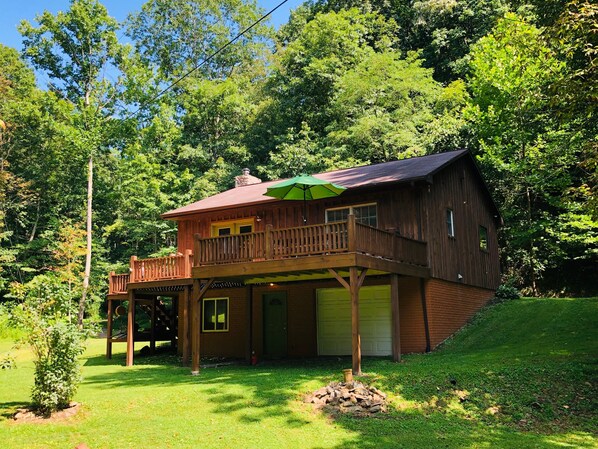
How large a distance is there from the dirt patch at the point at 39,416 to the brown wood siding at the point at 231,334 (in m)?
9.98

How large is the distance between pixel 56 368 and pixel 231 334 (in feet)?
34.3

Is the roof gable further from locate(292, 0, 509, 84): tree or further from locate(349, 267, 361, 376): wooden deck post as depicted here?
locate(292, 0, 509, 84): tree

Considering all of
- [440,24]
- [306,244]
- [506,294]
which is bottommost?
[506,294]

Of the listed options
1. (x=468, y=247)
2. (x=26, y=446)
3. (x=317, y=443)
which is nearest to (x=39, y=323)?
(x=26, y=446)

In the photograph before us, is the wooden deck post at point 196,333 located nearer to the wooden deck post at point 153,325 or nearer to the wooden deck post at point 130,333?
the wooden deck post at point 130,333

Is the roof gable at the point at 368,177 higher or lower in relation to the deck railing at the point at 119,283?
higher

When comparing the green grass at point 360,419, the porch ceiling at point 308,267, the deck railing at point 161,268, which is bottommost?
the green grass at point 360,419

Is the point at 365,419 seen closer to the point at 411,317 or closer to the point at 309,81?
the point at 411,317

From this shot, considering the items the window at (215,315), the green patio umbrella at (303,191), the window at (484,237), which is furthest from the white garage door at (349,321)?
the window at (484,237)

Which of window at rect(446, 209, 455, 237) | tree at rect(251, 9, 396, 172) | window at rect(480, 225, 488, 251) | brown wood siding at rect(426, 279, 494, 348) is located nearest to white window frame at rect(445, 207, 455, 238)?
window at rect(446, 209, 455, 237)

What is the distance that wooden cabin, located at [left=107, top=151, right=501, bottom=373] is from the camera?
1372 cm

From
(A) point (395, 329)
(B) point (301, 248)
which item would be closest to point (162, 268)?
(B) point (301, 248)

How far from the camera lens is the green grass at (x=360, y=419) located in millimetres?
8164

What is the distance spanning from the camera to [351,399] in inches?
390
